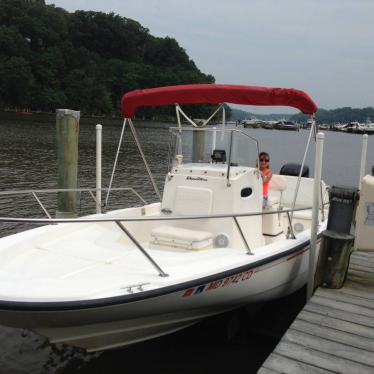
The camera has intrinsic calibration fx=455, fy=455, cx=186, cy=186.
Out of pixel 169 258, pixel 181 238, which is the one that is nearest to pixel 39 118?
pixel 181 238

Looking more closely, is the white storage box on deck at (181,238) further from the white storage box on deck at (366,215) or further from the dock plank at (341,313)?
the white storage box on deck at (366,215)

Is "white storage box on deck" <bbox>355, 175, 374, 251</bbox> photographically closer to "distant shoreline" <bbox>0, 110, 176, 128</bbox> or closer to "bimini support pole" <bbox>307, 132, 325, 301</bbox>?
"bimini support pole" <bbox>307, 132, 325, 301</bbox>

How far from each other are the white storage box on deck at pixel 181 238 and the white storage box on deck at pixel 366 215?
1.88 meters

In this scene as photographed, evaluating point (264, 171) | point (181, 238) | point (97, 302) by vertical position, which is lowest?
point (97, 302)

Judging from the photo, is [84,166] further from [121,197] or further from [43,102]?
[43,102]

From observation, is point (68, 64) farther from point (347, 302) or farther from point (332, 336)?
point (332, 336)

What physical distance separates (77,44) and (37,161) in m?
107

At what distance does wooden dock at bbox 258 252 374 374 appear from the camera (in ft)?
12.1

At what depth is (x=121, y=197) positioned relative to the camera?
14.6 meters

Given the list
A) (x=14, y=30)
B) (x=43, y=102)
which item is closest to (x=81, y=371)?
(x=43, y=102)

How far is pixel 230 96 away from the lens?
5883mm

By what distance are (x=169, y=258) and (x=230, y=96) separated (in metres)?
2.26

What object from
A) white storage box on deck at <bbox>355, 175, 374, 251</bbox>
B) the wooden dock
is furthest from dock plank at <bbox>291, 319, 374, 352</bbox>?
white storage box on deck at <bbox>355, 175, 374, 251</bbox>

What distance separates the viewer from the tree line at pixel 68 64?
7650 centimetres
